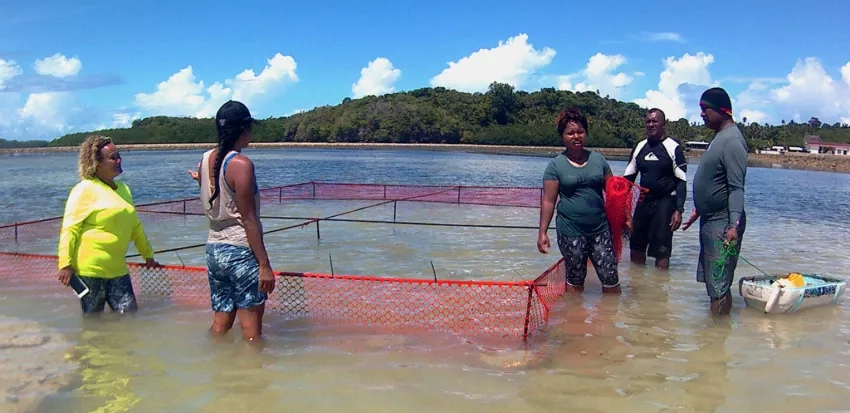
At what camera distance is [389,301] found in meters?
5.76

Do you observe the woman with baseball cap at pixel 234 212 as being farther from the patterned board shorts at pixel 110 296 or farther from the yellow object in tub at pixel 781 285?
the yellow object in tub at pixel 781 285

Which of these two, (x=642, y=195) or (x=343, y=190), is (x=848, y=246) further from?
(x=343, y=190)

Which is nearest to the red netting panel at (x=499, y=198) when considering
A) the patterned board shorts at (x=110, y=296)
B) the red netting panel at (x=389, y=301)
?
the red netting panel at (x=389, y=301)

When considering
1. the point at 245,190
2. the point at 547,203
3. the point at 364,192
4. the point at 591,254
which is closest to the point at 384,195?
the point at 364,192

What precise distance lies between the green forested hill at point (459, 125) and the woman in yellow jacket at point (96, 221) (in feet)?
385

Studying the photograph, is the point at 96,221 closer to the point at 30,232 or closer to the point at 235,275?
the point at 235,275

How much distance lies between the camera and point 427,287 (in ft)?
19.8

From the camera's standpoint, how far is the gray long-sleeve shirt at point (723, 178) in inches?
182

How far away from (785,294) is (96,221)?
6.07m

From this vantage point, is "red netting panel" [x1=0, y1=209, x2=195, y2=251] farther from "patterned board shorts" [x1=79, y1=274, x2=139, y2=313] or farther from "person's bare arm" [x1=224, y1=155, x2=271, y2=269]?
"person's bare arm" [x1=224, y1=155, x2=271, y2=269]

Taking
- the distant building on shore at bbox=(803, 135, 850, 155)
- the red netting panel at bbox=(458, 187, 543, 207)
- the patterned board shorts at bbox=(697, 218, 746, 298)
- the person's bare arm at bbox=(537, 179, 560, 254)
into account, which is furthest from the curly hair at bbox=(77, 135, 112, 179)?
the distant building on shore at bbox=(803, 135, 850, 155)

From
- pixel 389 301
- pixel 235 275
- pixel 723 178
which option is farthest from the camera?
pixel 389 301

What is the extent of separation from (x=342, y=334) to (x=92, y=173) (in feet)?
7.73

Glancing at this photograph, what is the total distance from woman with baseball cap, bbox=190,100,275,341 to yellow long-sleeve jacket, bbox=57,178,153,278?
0.94 metres
